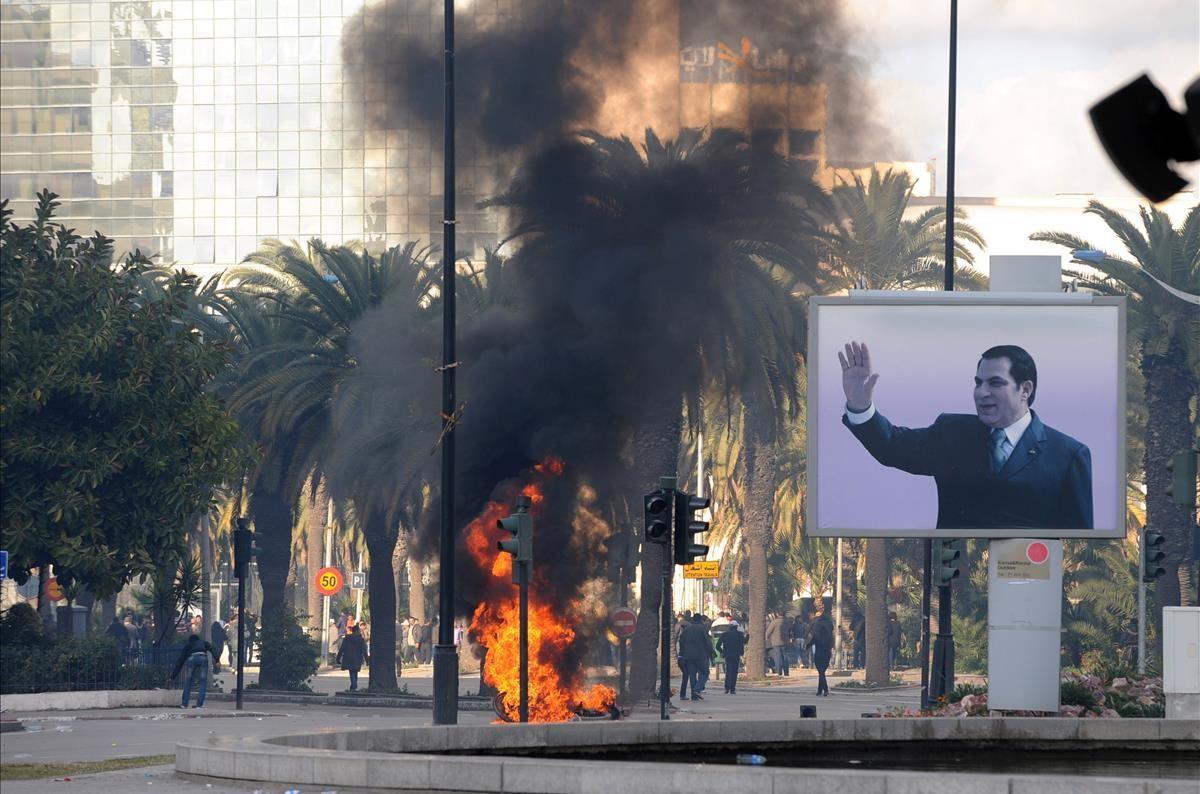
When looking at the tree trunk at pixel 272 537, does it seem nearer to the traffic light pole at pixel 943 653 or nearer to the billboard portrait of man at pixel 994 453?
the traffic light pole at pixel 943 653

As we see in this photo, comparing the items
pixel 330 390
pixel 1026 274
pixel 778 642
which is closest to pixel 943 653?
pixel 1026 274

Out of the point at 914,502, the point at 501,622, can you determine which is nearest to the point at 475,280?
the point at 501,622

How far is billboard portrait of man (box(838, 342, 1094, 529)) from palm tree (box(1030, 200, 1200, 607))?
16.6 m

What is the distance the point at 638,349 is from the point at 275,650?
35.2 feet

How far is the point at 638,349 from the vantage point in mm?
33031

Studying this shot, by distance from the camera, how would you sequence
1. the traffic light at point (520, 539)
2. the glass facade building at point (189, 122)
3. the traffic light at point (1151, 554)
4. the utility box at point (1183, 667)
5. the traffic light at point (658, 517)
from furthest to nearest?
the glass facade building at point (189, 122), the traffic light at point (1151, 554), the utility box at point (1183, 667), the traffic light at point (658, 517), the traffic light at point (520, 539)

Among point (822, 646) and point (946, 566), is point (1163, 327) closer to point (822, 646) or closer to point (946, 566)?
point (822, 646)

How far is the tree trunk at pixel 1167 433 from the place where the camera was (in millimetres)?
43125

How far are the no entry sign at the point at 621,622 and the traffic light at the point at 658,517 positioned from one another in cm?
A: 739

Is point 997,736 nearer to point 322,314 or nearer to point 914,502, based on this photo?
point 914,502

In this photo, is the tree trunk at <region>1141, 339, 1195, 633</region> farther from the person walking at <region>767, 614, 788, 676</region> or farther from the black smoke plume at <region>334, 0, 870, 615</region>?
the black smoke plume at <region>334, 0, 870, 615</region>

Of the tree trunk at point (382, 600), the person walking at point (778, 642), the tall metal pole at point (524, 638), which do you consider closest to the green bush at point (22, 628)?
the tree trunk at point (382, 600)

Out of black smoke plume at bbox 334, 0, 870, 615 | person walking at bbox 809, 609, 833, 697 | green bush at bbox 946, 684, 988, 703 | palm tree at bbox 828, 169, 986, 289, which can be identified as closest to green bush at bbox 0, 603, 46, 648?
black smoke plume at bbox 334, 0, 870, 615

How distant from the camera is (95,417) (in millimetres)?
32125
